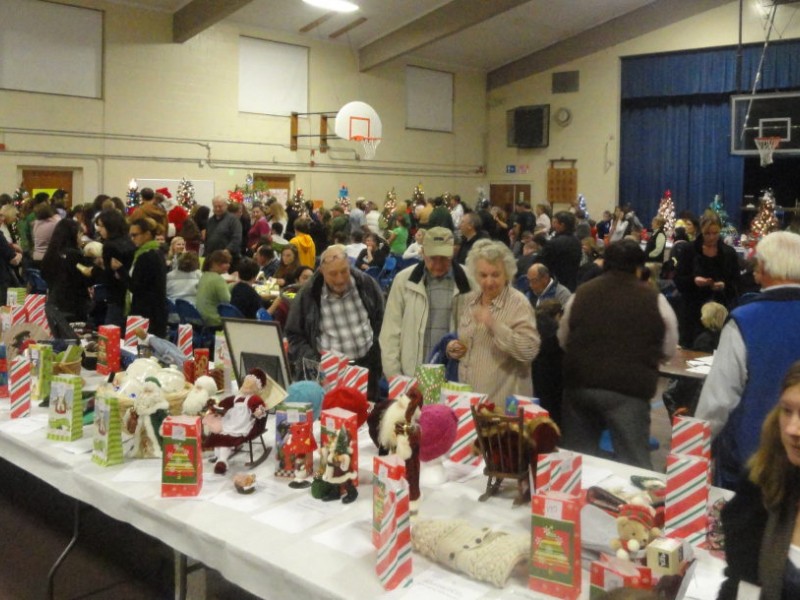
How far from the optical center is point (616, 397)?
319 centimetres

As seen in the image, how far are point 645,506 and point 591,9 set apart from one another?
14246 millimetres

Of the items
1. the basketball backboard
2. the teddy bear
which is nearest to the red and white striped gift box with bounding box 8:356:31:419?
the teddy bear

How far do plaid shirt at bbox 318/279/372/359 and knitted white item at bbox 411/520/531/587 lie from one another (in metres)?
1.78

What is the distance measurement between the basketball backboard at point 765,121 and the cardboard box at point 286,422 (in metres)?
10.9

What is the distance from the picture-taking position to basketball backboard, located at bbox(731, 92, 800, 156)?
37.3ft

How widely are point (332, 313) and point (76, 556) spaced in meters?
1.42

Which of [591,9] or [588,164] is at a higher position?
[591,9]

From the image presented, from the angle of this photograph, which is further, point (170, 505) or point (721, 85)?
point (721, 85)

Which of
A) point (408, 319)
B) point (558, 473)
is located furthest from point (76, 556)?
point (558, 473)

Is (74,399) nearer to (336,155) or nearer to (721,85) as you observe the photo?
(336,155)

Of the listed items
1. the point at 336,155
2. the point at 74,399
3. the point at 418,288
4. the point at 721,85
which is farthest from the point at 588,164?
the point at 74,399

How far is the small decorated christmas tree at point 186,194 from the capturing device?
12.2 meters

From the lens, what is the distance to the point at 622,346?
3156 millimetres

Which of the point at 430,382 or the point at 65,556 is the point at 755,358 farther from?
the point at 65,556
